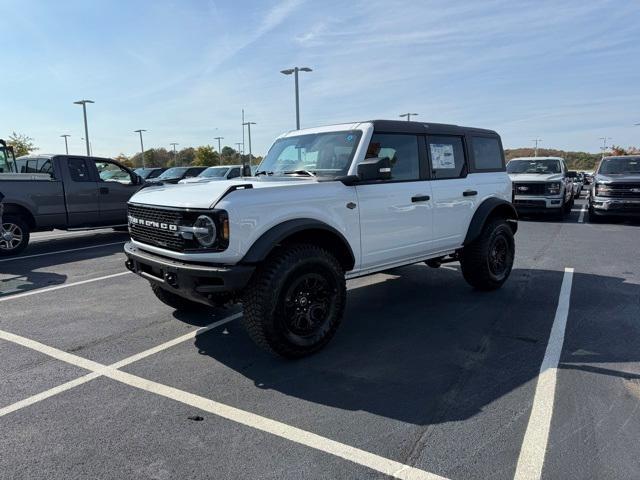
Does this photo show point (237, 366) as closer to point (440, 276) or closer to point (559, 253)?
point (440, 276)

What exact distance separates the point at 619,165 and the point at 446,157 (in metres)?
11.1

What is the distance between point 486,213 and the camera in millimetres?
5648

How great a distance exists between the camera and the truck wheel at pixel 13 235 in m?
8.76

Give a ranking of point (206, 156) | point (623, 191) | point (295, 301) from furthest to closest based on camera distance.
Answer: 1. point (206, 156)
2. point (623, 191)
3. point (295, 301)

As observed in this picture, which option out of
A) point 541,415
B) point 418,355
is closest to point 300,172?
point 418,355

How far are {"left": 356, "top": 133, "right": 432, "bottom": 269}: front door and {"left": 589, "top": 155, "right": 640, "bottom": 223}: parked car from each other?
10.0 meters

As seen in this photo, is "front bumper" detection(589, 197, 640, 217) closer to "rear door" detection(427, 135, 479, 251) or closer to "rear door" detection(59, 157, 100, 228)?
"rear door" detection(427, 135, 479, 251)

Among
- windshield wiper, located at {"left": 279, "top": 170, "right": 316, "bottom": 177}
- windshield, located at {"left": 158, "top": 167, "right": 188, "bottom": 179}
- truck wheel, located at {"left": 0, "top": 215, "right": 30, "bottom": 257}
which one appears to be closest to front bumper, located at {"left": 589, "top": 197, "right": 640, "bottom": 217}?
windshield wiper, located at {"left": 279, "top": 170, "right": 316, "bottom": 177}

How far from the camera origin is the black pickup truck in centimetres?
888

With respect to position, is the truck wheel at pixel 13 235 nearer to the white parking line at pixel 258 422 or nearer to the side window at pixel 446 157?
the white parking line at pixel 258 422

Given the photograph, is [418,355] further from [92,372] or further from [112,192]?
[112,192]

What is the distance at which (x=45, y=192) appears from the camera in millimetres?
9234

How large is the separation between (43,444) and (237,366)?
56.0 inches

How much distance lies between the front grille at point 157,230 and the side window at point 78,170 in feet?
20.4
